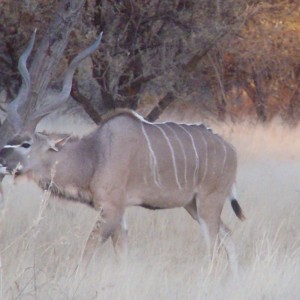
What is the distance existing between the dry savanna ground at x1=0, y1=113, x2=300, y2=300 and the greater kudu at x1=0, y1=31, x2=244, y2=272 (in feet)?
0.53

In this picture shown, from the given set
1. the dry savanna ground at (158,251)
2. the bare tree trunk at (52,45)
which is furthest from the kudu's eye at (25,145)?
the bare tree trunk at (52,45)

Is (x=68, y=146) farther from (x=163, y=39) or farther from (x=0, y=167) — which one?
(x=163, y=39)

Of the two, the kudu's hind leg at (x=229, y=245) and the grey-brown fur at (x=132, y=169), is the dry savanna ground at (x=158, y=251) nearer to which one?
the kudu's hind leg at (x=229, y=245)

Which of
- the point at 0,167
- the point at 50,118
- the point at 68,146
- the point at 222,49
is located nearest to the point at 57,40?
the point at 68,146

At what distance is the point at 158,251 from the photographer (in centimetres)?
534

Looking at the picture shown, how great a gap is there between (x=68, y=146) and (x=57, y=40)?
0.78m

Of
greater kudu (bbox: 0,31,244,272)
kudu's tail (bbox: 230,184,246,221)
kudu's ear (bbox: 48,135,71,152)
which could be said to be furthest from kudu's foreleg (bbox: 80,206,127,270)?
kudu's tail (bbox: 230,184,246,221)

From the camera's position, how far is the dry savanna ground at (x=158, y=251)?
3.96m

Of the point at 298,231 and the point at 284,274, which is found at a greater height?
the point at 284,274

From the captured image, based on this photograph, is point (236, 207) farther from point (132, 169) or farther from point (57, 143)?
point (57, 143)

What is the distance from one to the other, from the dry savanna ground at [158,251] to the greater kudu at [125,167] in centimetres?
16

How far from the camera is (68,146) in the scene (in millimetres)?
5387

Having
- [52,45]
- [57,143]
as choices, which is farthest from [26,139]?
[52,45]

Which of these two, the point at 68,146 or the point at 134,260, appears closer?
the point at 134,260
